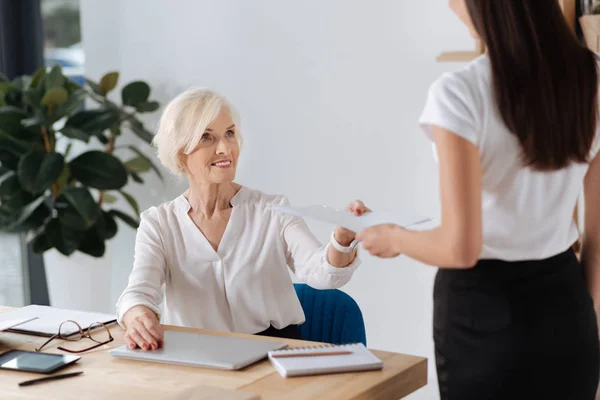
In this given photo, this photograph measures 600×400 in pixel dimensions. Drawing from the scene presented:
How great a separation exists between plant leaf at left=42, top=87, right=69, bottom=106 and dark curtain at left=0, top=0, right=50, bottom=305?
3.01 feet

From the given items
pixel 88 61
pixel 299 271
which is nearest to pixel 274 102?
pixel 88 61

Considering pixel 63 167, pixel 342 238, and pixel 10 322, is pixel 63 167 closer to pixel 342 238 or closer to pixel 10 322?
pixel 10 322

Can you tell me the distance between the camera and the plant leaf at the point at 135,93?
431 centimetres

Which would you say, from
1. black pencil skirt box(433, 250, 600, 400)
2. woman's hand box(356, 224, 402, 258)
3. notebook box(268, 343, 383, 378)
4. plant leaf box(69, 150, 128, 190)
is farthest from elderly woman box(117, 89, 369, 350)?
plant leaf box(69, 150, 128, 190)

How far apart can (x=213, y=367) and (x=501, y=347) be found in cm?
62

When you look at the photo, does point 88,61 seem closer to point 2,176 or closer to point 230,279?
point 2,176

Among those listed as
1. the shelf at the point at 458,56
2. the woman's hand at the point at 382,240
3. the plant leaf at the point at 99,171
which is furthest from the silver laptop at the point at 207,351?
the plant leaf at the point at 99,171

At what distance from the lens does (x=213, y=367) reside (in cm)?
183

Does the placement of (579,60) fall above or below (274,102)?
above

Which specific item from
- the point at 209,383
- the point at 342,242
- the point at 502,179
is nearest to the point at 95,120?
the point at 342,242

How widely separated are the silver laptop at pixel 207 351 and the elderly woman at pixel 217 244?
0.38 m

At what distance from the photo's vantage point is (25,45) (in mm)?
4910

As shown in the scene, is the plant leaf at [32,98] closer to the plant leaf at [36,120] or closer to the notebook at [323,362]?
the plant leaf at [36,120]

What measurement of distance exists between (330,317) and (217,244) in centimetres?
38
